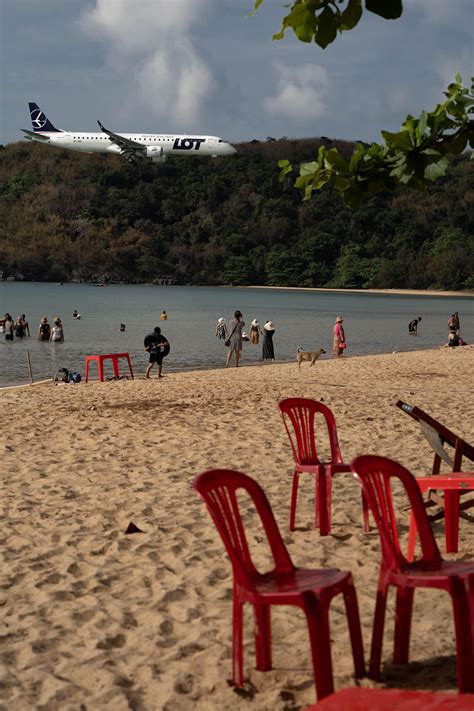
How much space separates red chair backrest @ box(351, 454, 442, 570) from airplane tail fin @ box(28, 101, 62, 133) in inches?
6344

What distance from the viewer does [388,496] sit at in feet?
11.7

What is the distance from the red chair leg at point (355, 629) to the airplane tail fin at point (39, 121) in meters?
161

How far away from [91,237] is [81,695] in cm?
15040

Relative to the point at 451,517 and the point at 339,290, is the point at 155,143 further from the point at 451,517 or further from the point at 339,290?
the point at 451,517

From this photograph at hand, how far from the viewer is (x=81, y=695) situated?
3309 mm

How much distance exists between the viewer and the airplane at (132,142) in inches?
5625

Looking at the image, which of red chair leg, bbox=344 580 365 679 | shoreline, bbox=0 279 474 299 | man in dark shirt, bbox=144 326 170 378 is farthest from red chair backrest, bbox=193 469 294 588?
shoreline, bbox=0 279 474 299

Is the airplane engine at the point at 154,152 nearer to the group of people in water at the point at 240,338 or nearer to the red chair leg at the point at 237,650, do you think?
the group of people in water at the point at 240,338

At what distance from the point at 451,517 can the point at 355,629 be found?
5.57 feet

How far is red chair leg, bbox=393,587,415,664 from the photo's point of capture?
3.32m

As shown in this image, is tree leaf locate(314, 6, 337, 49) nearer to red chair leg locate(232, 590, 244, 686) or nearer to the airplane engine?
Answer: red chair leg locate(232, 590, 244, 686)

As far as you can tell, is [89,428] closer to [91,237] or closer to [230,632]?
[230,632]

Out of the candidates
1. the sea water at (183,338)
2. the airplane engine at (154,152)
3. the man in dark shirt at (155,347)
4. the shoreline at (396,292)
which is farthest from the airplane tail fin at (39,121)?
the man in dark shirt at (155,347)

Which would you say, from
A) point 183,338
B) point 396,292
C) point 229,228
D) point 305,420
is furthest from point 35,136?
point 305,420
